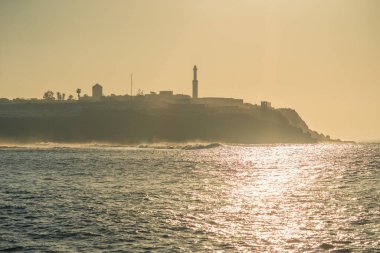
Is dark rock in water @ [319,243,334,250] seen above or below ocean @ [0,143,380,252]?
below

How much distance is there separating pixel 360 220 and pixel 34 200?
26684 millimetres

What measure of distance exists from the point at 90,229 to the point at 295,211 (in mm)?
16261

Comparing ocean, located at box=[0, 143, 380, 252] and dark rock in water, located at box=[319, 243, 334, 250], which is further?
ocean, located at box=[0, 143, 380, 252]

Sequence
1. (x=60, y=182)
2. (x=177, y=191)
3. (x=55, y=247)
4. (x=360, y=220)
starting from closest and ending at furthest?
(x=55, y=247) → (x=360, y=220) → (x=177, y=191) → (x=60, y=182)

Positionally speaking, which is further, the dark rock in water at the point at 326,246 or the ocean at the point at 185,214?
the ocean at the point at 185,214

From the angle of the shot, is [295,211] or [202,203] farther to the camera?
[202,203]

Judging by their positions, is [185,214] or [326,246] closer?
[326,246]

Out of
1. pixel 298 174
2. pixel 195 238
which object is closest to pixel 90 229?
pixel 195 238

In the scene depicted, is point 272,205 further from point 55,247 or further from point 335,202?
point 55,247

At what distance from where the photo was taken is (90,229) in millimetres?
33812

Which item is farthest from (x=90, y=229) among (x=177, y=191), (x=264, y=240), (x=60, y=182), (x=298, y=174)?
(x=298, y=174)

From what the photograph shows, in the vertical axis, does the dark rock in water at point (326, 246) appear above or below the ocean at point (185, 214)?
below

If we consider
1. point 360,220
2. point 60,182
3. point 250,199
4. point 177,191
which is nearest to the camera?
point 360,220

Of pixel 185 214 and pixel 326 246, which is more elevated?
pixel 185 214
